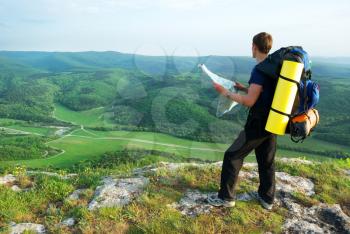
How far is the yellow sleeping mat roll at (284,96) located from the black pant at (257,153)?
1.24ft

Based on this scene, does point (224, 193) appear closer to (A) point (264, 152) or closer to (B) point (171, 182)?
(A) point (264, 152)

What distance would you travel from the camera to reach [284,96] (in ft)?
19.7

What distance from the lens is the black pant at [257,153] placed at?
6.70m

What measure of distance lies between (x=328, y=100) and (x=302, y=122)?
183183mm

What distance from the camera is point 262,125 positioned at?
21.6 ft

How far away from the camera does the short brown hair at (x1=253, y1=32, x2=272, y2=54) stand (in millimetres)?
6270

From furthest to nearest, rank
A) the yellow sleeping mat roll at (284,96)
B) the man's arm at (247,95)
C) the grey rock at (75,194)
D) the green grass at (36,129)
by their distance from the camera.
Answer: the green grass at (36,129)
the grey rock at (75,194)
the man's arm at (247,95)
the yellow sleeping mat roll at (284,96)

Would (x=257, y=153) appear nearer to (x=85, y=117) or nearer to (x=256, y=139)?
(x=256, y=139)

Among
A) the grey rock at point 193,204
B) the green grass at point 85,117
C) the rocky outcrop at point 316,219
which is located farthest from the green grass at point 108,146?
the grey rock at point 193,204

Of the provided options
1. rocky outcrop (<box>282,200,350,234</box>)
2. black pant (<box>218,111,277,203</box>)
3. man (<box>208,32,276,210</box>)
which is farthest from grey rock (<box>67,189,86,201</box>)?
rocky outcrop (<box>282,200,350,234</box>)

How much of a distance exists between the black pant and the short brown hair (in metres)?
1.25

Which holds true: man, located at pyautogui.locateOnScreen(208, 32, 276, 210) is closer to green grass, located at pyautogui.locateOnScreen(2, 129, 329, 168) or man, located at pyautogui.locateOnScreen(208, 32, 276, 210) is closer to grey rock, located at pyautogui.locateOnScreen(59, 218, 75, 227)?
grey rock, located at pyautogui.locateOnScreen(59, 218, 75, 227)

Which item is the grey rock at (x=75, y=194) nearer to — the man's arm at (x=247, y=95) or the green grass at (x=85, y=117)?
the man's arm at (x=247, y=95)

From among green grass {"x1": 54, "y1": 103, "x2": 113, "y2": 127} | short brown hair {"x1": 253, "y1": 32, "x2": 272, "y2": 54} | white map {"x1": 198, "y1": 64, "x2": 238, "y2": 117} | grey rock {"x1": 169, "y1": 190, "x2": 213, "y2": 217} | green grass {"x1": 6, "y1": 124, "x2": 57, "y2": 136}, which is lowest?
green grass {"x1": 6, "y1": 124, "x2": 57, "y2": 136}
